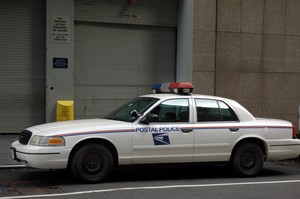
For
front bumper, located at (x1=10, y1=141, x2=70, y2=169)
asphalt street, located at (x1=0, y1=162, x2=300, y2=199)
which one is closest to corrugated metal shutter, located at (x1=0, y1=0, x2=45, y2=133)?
asphalt street, located at (x1=0, y1=162, x2=300, y2=199)

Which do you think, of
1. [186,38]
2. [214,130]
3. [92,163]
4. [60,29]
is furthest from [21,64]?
[214,130]

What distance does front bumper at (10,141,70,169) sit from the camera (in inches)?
308

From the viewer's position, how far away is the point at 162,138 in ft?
28.3

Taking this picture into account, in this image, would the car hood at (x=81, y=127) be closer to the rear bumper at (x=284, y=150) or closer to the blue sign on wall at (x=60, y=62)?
the rear bumper at (x=284, y=150)

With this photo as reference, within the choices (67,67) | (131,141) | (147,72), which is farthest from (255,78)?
(131,141)

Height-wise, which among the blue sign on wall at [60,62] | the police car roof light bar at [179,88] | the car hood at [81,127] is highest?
the blue sign on wall at [60,62]

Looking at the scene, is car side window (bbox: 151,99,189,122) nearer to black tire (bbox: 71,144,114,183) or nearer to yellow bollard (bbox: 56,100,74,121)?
black tire (bbox: 71,144,114,183)

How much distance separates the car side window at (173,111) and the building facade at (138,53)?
18.9 feet

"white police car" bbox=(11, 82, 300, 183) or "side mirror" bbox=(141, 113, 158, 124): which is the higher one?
"side mirror" bbox=(141, 113, 158, 124)

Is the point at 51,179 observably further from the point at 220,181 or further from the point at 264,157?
the point at 264,157

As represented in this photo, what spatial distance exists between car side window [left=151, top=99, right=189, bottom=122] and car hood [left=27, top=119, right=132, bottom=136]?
25.3 inches

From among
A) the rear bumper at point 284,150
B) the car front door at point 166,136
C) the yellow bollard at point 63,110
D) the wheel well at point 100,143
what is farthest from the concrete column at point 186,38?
the wheel well at point 100,143

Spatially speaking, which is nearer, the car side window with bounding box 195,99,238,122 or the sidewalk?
the car side window with bounding box 195,99,238,122

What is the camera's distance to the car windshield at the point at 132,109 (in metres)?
8.82
